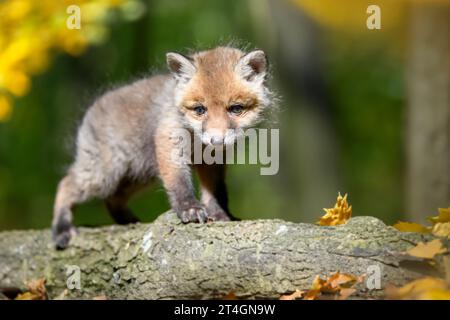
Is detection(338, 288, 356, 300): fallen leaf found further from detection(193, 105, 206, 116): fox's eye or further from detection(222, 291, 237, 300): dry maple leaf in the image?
detection(193, 105, 206, 116): fox's eye

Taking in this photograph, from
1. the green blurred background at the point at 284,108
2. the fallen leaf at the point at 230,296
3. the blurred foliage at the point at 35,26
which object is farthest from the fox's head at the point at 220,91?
the blurred foliage at the point at 35,26

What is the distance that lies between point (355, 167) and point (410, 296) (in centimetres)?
1501

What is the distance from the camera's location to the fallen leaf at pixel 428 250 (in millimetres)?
3969

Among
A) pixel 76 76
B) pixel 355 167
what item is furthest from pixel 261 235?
pixel 355 167

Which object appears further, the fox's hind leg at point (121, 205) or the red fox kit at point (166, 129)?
the fox's hind leg at point (121, 205)

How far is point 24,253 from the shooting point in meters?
6.31

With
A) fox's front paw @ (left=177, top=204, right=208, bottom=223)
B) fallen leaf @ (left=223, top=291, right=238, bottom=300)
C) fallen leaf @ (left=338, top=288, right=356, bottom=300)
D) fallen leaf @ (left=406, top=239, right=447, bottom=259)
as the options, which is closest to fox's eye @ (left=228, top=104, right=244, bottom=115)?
fox's front paw @ (left=177, top=204, right=208, bottom=223)

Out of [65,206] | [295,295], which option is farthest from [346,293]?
[65,206]

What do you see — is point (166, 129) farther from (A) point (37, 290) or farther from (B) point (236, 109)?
(A) point (37, 290)

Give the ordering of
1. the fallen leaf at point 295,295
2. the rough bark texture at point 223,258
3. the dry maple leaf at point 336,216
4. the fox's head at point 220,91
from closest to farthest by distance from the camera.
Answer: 1. the rough bark texture at point 223,258
2. the fallen leaf at point 295,295
3. the dry maple leaf at point 336,216
4. the fox's head at point 220,91

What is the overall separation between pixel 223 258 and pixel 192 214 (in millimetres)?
690

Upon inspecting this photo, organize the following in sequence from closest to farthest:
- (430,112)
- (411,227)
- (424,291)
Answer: (424,291) → (411,227) → (430,112)

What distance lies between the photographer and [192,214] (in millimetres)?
5441

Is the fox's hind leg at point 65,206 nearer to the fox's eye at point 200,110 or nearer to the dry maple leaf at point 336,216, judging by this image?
the fox's eye at point 200,110
